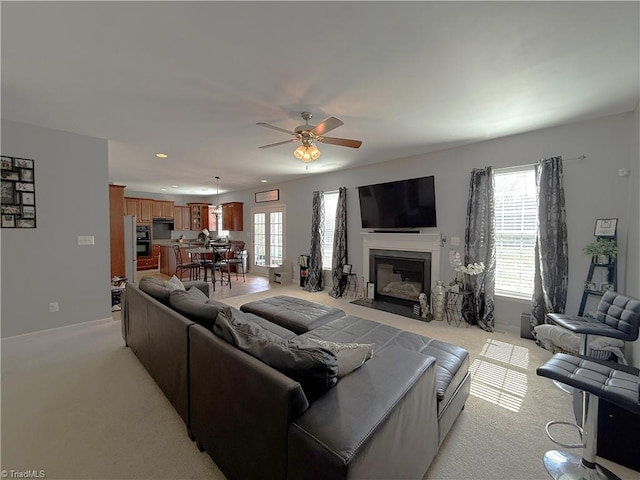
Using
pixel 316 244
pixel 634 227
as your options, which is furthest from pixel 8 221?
pixel 634 227

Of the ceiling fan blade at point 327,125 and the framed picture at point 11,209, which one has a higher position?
the ceiling fan blade at point 327,125

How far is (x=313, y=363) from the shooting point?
46.9 inches

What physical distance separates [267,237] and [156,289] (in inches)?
220

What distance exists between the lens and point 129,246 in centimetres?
511

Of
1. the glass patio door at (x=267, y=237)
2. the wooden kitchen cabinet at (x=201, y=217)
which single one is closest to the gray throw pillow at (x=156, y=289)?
the glass patio door at (x=267, y=237)

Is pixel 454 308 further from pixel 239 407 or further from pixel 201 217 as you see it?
pixel 201 217

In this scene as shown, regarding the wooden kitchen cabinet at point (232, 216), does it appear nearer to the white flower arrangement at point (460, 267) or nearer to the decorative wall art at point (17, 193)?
the decorative wall art at point (17, 193)

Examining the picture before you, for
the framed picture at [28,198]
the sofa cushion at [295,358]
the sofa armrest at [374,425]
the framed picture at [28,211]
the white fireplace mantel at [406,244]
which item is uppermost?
the framed picture at [28,198]

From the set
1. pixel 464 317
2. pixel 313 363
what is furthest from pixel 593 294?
pixel 313 363

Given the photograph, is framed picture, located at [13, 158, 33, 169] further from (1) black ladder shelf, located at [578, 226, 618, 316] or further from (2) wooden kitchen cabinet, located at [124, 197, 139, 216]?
(1) black ladder shelf, located at [578, 226, 618, 316]

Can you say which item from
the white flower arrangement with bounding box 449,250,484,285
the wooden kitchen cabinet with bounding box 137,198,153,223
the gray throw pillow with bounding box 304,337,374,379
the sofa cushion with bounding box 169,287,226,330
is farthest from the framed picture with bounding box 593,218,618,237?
the wooden kitchen cabinet with bounding box 137,198,153,223

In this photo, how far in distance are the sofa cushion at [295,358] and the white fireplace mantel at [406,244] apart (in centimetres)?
361

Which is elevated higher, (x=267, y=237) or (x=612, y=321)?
(x=267, y=237)

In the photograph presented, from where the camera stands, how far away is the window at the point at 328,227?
6168 mm
